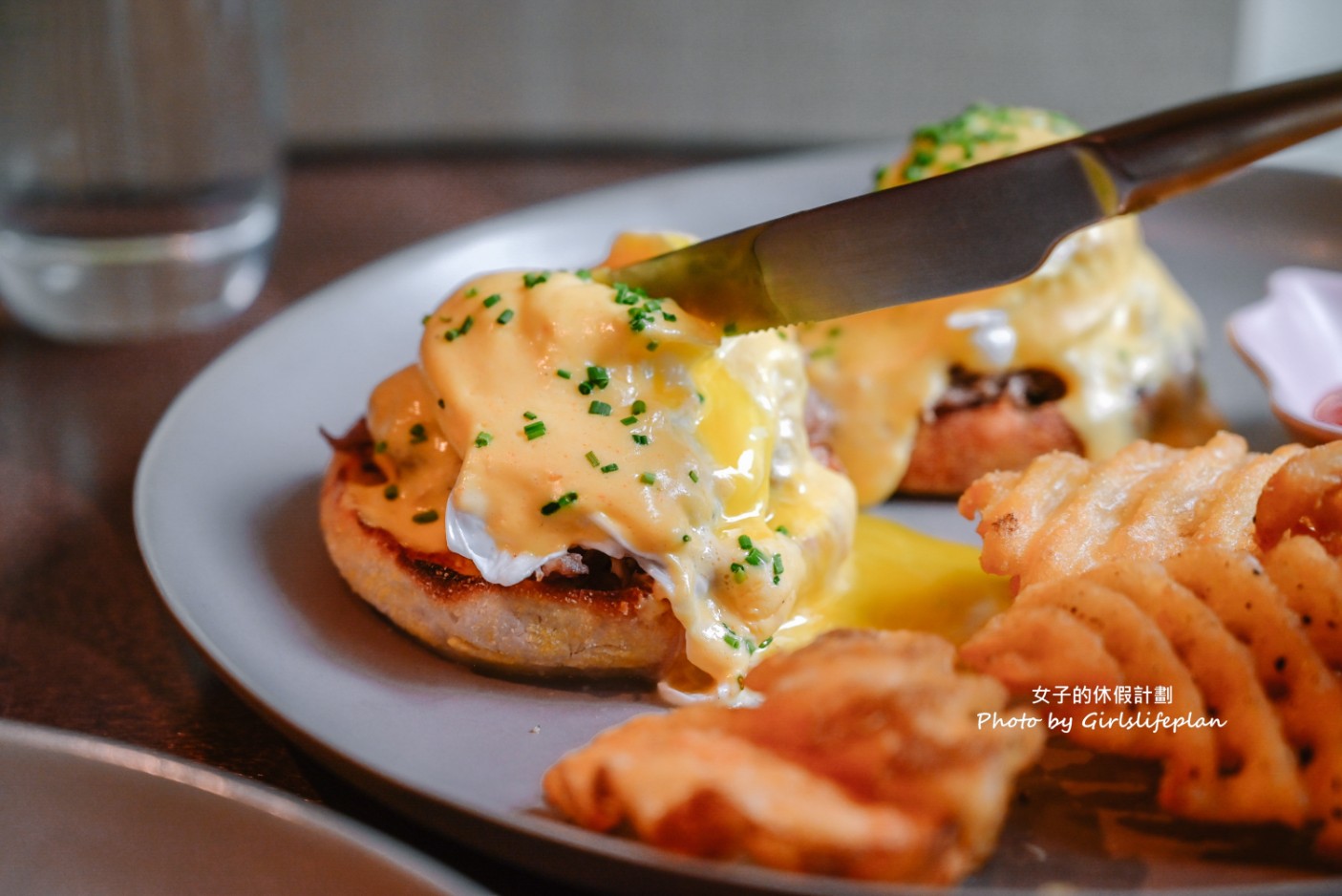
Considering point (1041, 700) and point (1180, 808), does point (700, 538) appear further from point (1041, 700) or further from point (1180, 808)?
point (1180, 808)

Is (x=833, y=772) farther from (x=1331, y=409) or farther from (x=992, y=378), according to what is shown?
(x=1331, y=409)

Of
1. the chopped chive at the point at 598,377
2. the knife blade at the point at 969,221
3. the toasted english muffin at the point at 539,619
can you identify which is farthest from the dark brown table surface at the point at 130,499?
the knife blade at the point at 969,221

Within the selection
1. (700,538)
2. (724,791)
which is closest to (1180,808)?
(724,791)

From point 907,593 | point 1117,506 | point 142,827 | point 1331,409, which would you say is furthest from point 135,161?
point 1331,409

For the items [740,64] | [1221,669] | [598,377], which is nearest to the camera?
[1221,669]

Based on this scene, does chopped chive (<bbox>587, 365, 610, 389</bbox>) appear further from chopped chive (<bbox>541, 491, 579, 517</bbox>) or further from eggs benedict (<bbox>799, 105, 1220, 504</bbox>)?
eggs benedict (<bbox>799, 105, 1220, 504</bbox>)

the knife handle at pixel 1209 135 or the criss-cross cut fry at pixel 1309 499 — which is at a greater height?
the knife handle at pixel 1209 135

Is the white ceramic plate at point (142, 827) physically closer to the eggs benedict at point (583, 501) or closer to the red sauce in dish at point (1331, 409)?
the eggs benedict at point (583, 501)
